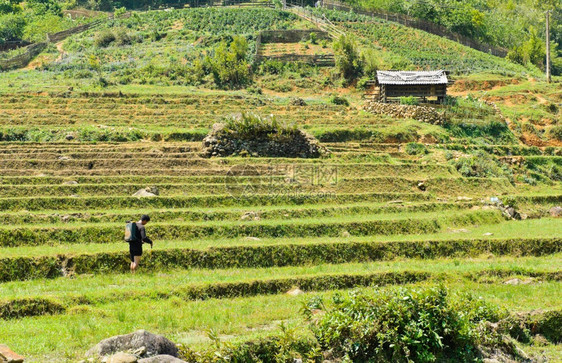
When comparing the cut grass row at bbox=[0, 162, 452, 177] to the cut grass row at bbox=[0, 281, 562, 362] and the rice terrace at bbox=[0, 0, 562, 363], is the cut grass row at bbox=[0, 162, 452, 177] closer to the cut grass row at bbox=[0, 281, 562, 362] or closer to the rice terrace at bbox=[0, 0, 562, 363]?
the rice terrace at bbox=[0, 0, 562, 363]

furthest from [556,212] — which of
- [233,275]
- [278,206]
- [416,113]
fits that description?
[233,275]

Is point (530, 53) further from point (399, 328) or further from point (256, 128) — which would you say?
point (399, 328)

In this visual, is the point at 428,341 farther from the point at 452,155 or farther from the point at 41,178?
the point at 452,155

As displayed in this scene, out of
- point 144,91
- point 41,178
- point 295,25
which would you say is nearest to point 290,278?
point 41,178

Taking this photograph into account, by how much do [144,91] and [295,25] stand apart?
104 feet

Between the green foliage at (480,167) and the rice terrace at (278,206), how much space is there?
0.22 meters

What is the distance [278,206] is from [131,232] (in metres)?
10.3

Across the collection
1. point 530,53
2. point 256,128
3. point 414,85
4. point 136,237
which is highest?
point 530,53

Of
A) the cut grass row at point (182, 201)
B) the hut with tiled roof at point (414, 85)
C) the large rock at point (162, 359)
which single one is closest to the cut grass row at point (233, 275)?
the large rock at point (162, 359)

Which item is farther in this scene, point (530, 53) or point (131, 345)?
point (530, 53)

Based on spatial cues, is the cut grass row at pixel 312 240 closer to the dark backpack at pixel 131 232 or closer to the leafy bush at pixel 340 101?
the dark backpack at pixel 131 232

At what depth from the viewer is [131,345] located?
1098cm

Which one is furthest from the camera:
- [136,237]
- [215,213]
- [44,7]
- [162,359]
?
[44,7]

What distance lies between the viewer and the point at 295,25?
78250mm
